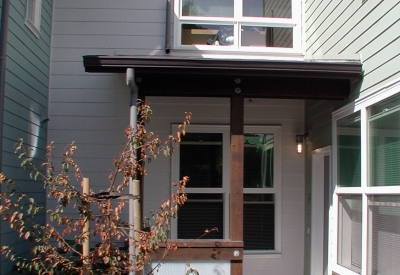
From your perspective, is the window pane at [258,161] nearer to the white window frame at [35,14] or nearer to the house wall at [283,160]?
the house wall at [283,160]

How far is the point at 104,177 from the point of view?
22.9 feet

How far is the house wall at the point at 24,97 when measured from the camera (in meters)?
5.42

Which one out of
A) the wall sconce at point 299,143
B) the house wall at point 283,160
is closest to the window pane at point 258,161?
the house wall at point 283,160

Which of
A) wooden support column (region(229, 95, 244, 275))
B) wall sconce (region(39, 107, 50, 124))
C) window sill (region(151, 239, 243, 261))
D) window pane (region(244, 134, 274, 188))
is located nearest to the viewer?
window sill (region(151, 239, 243, 261))

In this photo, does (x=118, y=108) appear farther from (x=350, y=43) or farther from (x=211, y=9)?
(x=350, y=43)

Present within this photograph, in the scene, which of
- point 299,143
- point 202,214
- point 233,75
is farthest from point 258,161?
point 233,75

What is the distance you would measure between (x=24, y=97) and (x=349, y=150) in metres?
3.78

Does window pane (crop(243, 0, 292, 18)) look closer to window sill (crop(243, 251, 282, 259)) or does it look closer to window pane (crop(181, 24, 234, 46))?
window pane (crop(181, 24, 234, 46))

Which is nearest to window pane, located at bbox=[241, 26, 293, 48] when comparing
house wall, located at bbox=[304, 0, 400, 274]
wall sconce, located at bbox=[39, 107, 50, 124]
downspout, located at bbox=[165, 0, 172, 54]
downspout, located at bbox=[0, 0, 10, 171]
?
house wall, located at bbox=[304, 0, 400, 274]

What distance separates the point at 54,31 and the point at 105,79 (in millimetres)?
984

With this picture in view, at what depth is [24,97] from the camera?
19.6 feet

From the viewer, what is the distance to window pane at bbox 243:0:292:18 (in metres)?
7.36

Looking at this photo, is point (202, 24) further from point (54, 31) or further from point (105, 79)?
point (54, 31)

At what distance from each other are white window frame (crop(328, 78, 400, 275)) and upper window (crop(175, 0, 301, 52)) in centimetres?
181
